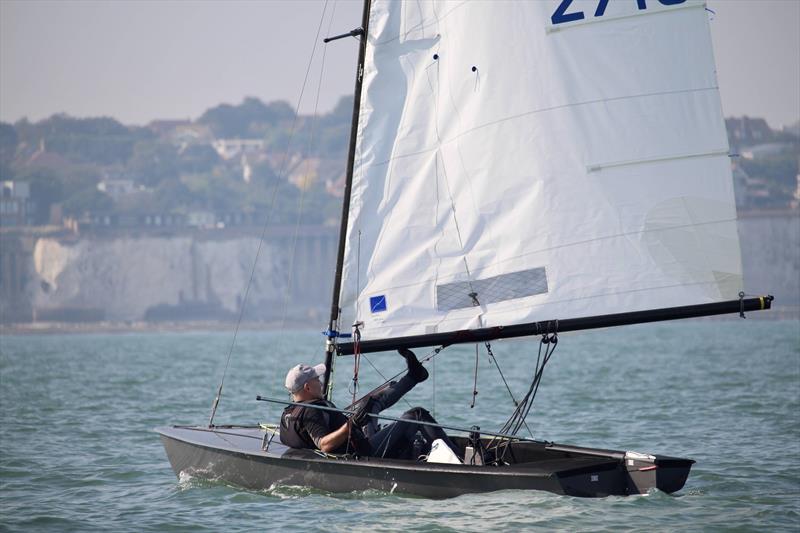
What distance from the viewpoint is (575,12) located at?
10.2 metres

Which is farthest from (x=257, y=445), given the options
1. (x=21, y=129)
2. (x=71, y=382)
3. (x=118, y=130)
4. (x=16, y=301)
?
(x=118, y=130)

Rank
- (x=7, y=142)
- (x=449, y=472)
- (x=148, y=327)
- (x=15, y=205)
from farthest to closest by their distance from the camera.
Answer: (x=7, y=142)
(x=15, y=205)
(x=148, y=327)
(x=449, y=472)

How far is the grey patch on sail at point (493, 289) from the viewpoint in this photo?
33.5 ft

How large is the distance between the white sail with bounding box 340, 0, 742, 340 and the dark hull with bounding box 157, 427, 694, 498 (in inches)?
45.6

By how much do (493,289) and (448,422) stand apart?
7.24m

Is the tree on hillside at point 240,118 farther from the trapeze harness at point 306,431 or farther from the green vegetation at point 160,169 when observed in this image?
the trapeze harness at point 306,431

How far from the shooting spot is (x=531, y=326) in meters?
9.99

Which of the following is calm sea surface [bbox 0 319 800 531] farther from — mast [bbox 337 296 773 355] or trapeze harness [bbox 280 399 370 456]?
mast [bbox 337 296 773 355]

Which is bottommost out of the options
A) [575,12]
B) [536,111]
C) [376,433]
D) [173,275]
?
[376,433]

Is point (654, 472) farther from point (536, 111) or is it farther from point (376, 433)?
point (536, 111)

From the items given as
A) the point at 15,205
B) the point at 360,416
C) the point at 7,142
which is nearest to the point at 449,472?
the point at 360,416

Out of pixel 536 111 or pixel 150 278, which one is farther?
pixel 150 278

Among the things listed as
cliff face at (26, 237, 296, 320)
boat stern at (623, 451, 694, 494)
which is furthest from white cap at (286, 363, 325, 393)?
cliff face at (26, 237, 296, 320)

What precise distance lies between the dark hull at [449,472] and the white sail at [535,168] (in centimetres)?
116
